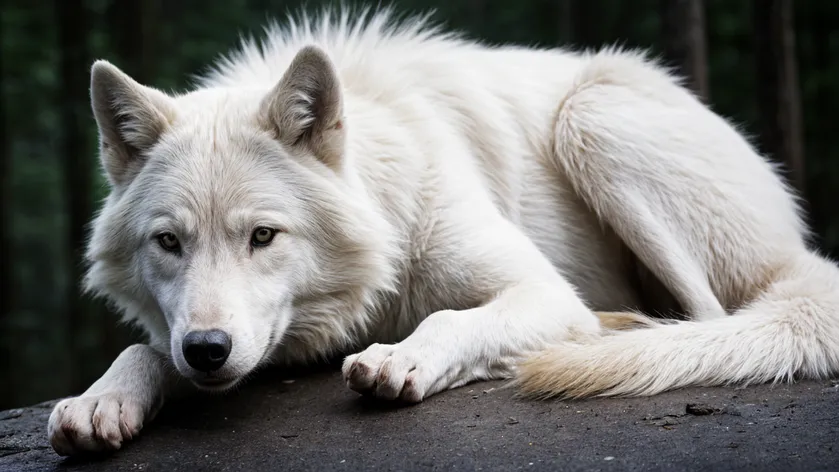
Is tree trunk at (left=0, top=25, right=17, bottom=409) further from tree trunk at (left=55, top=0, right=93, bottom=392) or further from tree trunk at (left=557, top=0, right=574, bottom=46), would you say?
tree trunk at (left=557, top=0, right=574, bottom=46)

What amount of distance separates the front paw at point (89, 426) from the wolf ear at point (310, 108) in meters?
1.29

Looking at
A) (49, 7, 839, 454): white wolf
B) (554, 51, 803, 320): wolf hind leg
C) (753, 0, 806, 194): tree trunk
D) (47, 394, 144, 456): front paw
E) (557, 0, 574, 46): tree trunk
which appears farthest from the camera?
(557, 0, 574, 46): tree trunk

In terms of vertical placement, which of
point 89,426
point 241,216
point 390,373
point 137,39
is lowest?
point 89,426

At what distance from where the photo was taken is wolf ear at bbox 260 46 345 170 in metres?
3.35

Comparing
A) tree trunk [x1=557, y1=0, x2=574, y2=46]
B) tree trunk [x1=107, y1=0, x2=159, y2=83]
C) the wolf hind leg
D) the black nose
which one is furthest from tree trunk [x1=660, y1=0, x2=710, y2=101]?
tree trunk [x1=557, y1=0, x2=574, y2=46]

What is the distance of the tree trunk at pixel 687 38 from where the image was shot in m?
6.31

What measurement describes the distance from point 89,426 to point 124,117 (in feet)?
4.33

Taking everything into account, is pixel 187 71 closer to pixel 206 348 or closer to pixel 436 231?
pixel 436 231

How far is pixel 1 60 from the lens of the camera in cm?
1120

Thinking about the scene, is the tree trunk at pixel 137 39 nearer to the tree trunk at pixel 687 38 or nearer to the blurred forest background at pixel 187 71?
the blurred forest background at pixel 187 71

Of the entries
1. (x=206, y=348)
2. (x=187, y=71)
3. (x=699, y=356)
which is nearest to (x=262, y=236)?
(x=206, y=348)

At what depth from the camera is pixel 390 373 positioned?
122 inches

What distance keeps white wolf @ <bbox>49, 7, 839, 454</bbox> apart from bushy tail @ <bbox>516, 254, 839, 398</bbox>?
0.01 meters

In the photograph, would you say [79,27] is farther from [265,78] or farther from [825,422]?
[825,422]
